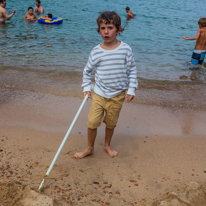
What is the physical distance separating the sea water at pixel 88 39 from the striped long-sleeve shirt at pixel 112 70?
749 mm

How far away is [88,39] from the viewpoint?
9.87 metres

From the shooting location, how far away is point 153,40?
10.3 metres

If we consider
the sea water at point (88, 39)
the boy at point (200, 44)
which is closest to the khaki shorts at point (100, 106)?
the sea water at point (88, 39)

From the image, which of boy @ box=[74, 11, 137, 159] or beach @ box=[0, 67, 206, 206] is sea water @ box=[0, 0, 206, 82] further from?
beach @ box=[0, 67, 206, 206]

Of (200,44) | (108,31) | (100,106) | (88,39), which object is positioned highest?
(108,31)

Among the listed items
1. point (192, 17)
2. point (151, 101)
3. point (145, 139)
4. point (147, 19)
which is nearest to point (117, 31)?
point (145, 139)

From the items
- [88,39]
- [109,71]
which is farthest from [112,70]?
[88,39]

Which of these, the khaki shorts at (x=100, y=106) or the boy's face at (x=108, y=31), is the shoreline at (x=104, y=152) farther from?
the boy's face at (x=108, y=31)

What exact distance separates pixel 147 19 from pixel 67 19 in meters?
4.56

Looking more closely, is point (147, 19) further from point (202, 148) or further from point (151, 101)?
point (202, 148)

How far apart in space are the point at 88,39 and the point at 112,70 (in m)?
7.62

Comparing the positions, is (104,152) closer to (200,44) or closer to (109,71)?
(109,71)

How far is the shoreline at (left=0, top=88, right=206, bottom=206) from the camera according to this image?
236 centimetres

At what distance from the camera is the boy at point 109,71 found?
251 centimetres
